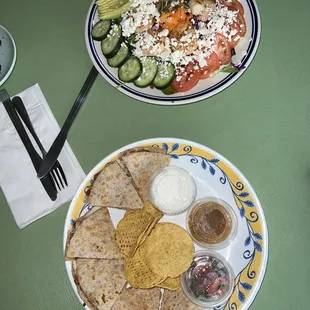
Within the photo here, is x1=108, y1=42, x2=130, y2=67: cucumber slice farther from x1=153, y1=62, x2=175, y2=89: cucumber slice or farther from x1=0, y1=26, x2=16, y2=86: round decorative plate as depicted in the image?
x1=0, y1=26, x2=16, y2=86: round decorative plate

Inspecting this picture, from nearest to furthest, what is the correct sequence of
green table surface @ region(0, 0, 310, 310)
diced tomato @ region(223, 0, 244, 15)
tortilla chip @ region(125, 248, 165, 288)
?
1. tortilla chip @ region(125, 248, 165, 288)
2. green table surface @ region(0, 0, 310, 310)
3. diced tomato @ region(223, 0, 244, 15)

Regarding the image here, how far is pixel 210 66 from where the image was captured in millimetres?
2113

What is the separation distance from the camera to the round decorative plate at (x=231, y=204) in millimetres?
1926

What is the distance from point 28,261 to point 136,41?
1200mm

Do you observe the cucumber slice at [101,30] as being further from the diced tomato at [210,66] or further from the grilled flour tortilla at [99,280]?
the grilled flour tortilla at [99,280]

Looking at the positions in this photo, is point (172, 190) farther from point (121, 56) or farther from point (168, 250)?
point (121, 56)

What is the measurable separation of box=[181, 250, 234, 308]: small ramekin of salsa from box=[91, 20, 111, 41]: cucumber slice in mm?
1158

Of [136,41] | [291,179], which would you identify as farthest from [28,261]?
[291,179]

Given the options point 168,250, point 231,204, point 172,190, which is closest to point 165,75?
point 172,190

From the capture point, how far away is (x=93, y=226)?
80.4 inches

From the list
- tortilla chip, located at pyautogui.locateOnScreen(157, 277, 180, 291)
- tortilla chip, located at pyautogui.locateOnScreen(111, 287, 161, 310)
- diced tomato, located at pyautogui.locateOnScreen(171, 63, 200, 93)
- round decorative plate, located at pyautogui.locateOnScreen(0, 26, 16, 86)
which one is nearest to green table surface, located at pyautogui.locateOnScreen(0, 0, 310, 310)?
round decorative plate, located at pyautogui.locateOnScreen(0, 26, 16, 86)

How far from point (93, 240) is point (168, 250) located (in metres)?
0.35

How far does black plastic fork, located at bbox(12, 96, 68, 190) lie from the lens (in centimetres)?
217

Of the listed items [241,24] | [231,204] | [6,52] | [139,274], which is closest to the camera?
[139,274]
